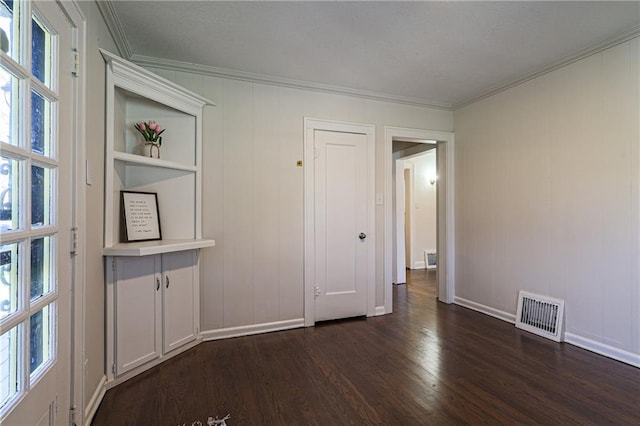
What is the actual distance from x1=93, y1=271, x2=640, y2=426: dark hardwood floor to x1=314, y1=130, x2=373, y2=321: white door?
46 centimetres

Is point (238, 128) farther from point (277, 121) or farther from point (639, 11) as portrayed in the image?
point (639, 11)

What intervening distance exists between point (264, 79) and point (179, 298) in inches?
87.0

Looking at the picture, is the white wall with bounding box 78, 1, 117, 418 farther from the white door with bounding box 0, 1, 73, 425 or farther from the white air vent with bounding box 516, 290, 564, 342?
the white air vent with bounding box 516, 290, 564, 342

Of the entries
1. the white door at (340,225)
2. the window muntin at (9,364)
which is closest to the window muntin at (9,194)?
the window muntin at (9,364)

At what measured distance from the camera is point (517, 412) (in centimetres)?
185

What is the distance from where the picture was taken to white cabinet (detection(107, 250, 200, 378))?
7.07 ft

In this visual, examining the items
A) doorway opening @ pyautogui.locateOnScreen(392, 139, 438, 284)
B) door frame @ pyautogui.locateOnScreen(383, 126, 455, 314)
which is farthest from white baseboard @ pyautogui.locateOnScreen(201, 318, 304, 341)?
doorway opening @ pyautogui.locateOnScreen(392, 139, 438, 284)

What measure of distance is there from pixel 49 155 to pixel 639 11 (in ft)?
12.1

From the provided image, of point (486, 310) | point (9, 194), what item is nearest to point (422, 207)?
point (486, 310)

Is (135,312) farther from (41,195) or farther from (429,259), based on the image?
(429,259)

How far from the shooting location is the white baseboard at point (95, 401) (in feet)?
5.73

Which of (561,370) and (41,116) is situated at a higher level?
(41,116)

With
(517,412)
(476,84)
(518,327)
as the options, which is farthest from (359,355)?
(476,84)

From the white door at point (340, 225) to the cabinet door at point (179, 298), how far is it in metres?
1.26
